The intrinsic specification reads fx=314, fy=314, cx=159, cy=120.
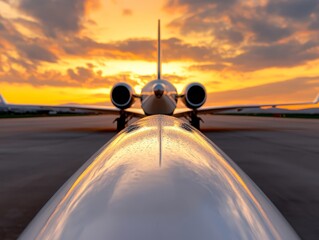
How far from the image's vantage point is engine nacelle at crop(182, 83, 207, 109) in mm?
17016

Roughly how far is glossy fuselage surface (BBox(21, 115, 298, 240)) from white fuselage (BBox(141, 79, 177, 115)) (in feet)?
46.0

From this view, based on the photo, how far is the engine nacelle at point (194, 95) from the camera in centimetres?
1702

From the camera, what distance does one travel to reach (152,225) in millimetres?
895

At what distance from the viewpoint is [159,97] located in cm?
1546

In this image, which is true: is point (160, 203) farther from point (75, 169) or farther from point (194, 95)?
point (194, 95)

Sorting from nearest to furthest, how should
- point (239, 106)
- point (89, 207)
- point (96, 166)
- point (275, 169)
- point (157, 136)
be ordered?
point (89, 207), point (96, 166), point (157, 136), point (275, 169), point (239, 106)

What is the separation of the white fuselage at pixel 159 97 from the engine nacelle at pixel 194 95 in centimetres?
65

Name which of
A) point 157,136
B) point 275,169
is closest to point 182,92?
point 275,169

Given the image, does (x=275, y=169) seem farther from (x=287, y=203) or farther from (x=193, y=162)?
(x=193, y=162)

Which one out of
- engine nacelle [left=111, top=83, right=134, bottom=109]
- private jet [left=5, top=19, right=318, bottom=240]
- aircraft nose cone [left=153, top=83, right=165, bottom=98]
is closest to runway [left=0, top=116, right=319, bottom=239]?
private jet [left=5, top=19, right=318, bottom=240]

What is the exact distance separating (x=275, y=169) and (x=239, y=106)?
13.4m

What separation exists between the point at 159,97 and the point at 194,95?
248cm

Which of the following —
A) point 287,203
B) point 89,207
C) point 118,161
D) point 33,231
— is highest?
point 118,161

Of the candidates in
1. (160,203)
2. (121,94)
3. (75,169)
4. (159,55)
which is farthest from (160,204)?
(159,55)
